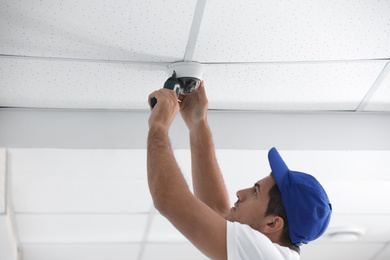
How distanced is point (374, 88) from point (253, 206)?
2.24 ft

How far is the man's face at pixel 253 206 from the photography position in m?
1.60

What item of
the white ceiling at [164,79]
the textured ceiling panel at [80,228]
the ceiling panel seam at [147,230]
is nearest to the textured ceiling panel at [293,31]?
the white ceiling at [164,79]

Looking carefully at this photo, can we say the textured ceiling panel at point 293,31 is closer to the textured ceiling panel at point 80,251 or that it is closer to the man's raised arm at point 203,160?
the man's raised arm at point 203,160

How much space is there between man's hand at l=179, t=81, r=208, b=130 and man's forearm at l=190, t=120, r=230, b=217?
0.02 metres

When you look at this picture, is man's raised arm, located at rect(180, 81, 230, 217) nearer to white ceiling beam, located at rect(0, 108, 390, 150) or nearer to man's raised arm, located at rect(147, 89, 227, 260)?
white ceiling beam, located at rect(0, 108, 390, 150)

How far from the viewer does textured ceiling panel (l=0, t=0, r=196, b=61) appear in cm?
144

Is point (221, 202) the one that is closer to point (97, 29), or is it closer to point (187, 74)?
point (187, 74)

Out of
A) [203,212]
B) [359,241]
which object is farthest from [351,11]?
[359,241]

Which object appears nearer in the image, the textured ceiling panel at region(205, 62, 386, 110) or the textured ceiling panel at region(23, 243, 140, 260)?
the textured ceiling panel at region(205, 62, 386, 110)

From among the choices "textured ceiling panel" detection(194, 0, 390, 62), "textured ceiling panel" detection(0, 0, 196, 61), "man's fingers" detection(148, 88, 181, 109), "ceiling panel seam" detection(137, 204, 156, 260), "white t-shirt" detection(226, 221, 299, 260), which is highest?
"ceiling panel seam" detection(137, 204, 156, 260)

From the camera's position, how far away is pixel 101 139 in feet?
6.63

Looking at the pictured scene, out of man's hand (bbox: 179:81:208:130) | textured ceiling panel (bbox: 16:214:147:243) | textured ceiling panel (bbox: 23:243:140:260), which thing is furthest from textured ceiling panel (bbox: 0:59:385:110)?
textured ceiling panel (bbox: 23:243:140:260)

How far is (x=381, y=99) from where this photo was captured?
2.02 meters

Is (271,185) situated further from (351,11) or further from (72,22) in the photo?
(72,22)
